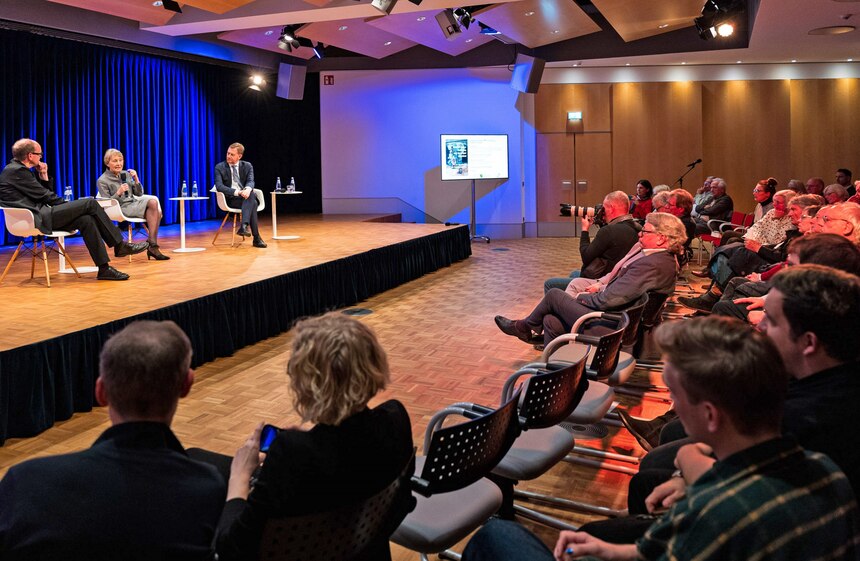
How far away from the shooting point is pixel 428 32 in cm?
1109

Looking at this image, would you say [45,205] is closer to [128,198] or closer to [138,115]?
[128,198]

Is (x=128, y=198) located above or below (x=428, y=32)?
below

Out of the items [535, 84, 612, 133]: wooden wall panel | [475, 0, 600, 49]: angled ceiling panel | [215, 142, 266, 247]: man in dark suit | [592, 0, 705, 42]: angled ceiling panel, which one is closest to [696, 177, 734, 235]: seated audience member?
[592, 0, 705, 42]: angled ceiling panel

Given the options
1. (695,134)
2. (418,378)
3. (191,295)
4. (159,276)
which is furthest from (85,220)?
(695,134)

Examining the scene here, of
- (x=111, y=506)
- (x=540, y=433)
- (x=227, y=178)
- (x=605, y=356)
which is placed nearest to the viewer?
(x=111, y=506)

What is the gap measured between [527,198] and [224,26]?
21.5 ft

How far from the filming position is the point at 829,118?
43.2ft

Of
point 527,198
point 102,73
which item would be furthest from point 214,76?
point 527,198

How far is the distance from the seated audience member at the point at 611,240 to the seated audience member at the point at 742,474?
12.9 feet

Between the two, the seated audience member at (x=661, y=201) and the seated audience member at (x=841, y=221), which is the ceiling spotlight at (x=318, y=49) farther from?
the seated audience member at (x=841, y=221)

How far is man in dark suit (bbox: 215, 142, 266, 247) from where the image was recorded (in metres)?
8.16

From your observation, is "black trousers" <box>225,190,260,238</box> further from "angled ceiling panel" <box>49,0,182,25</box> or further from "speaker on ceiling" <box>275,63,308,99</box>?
"speaker on ceiling" <box>275,63,308,99</box>

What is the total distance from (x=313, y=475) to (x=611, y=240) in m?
4.12

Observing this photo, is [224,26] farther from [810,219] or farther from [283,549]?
[283,549]
